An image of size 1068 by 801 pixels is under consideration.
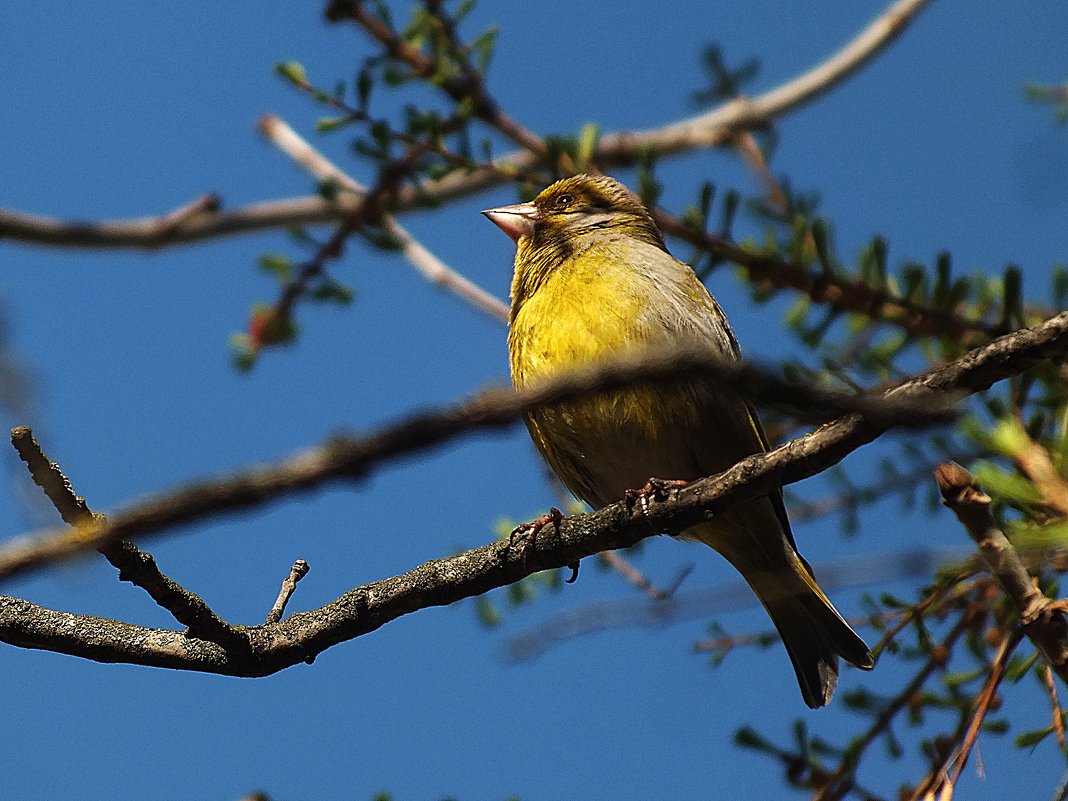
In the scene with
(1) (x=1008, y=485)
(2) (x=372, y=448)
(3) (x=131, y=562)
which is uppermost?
(3) (x=131, y=562)

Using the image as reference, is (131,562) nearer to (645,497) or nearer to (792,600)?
(645,497)

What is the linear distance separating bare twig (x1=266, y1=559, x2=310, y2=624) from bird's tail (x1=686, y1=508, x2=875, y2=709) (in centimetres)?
158

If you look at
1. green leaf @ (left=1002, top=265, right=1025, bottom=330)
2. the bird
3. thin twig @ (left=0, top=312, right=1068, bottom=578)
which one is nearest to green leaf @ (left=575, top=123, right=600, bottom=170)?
A: the bird

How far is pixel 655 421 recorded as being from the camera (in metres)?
3.77

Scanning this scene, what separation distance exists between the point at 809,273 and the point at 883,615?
114cm

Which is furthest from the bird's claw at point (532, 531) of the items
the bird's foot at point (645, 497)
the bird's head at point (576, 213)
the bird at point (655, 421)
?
the bird's head at point (576, 213)

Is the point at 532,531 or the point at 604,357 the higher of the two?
the point at 604,357

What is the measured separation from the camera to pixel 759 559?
13.5 ft

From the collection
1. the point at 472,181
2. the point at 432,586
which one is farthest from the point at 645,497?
the point at 472,181

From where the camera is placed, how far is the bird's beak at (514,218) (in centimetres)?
496

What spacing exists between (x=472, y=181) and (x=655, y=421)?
92.8 inches

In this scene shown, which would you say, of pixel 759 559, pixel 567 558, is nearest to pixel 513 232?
pixel 759 559

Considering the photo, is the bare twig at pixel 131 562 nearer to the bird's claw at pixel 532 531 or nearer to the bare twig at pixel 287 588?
the bare twig at pixel 287 588

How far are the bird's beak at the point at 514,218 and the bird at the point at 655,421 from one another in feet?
1.74
